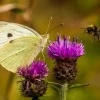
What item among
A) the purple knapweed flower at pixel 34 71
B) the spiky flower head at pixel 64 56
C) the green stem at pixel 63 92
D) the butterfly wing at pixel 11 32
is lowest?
the green stem at pixel 63 92

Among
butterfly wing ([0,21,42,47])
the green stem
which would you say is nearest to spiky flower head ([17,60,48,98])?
the green stem

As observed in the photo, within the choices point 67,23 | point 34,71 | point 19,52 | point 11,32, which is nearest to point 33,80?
point 34,71

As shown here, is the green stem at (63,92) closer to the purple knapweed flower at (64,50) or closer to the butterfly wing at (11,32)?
the purple knapweed flower at (64,50)

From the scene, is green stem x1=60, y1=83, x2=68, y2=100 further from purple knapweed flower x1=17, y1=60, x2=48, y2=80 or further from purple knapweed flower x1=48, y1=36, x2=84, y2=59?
purple knapweed flower x1=48, y1=36, x2=84, y2=59

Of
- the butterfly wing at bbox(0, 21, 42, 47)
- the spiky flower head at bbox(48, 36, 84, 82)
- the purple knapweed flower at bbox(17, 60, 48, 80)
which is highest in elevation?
the butterfly wing at bbox(0, 21, 42, 47)

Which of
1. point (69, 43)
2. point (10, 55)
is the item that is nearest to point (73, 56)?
point (69, 43)

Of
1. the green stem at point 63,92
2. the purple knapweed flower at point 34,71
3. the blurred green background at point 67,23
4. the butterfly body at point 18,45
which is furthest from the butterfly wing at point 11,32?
the blurred green background at point 67,23

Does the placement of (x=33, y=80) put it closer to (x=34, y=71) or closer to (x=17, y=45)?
(x=34, y=71)
